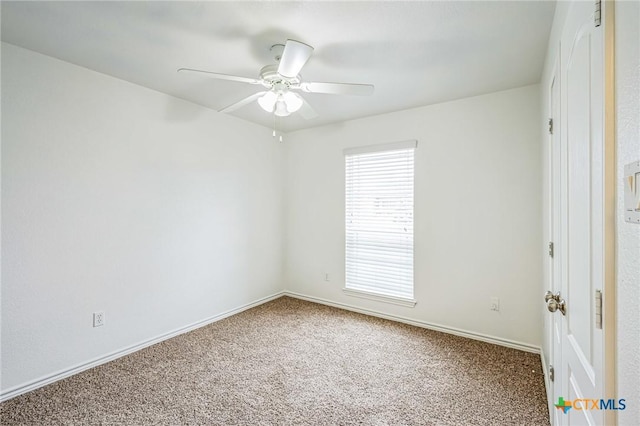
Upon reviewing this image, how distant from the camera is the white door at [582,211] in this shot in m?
0.80

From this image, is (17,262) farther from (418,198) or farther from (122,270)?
(418,198)

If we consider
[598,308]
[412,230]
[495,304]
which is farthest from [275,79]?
[495,304]

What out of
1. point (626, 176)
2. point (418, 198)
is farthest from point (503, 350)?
point (626, 176)

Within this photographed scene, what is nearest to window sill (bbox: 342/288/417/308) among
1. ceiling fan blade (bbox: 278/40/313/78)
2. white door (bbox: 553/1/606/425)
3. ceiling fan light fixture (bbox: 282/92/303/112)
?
white door (bbox: 553/1/606/425)

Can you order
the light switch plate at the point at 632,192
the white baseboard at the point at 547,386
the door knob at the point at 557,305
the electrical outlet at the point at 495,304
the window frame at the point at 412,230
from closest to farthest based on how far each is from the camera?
the light switch plate at the point at 632,192 → the door knob at the point at 557,305 → the white baseboard at the point at 547,386 → the electrical outlet at the point at 495,304 → the window frame at the point at 412,230

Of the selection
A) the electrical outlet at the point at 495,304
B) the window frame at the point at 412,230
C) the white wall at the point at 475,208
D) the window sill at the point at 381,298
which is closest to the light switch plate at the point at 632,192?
the white wall at the point at 475,208

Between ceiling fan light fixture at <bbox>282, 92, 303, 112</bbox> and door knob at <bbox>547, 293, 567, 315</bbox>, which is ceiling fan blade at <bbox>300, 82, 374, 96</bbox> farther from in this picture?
door knob at <bbox>547, 293, 567, 315</bbox>

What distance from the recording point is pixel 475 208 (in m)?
Result: 3.01

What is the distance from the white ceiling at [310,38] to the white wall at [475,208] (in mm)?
381

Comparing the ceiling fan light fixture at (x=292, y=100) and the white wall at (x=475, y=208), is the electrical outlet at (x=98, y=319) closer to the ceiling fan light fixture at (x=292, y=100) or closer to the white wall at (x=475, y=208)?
the ceiling fan light fixture at (x=292, y=100)

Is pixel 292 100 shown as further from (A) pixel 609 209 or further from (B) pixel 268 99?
(A) pixel 609 209

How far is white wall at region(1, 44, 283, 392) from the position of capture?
2131 millimetres

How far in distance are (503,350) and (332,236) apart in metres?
2.15

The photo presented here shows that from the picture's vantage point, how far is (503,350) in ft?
9.07
